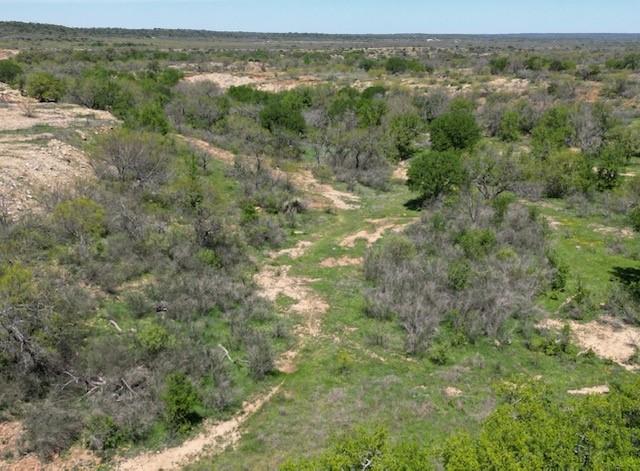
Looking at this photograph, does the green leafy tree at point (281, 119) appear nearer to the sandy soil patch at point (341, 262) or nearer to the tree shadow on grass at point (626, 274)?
the sandy soil patch at point (341, 262)

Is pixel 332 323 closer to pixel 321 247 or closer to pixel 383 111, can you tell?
pixel 321 247

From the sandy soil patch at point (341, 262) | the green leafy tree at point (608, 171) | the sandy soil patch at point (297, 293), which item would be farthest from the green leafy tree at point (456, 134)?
the sandy soil patch at point (297, 293)

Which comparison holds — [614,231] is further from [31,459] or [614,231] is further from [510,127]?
[31,459]

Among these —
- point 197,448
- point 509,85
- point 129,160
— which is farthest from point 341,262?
point 509,85

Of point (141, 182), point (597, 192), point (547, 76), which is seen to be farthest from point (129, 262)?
point (547, 76)

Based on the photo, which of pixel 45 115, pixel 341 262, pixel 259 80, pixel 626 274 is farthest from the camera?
pixel 259 80
